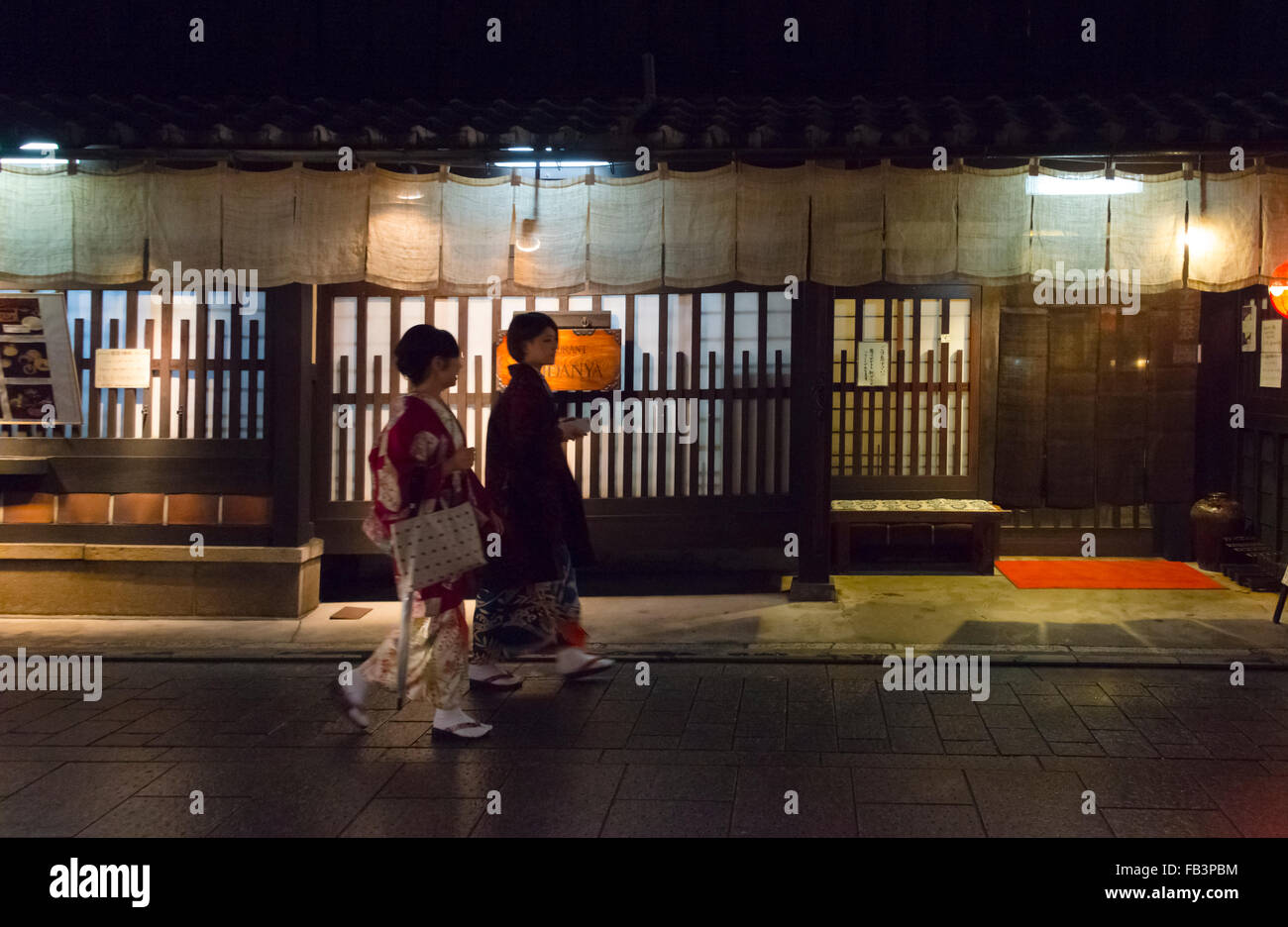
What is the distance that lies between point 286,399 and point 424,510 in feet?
13.1

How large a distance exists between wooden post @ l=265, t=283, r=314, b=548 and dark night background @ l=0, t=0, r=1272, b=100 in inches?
144

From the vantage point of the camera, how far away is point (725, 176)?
8.95 metres

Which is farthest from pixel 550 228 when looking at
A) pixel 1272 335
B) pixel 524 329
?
pixel 1272 335

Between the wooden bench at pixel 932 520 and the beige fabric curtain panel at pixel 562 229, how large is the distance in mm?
2983

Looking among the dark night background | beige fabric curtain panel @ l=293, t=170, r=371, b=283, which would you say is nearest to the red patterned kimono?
beige fabric curtain panel @ l=293, t=170, r=371, b=283

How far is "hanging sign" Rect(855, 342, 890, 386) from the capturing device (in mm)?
11508

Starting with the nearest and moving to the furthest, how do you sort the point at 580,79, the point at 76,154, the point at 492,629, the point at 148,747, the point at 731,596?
the point at 148,747, the point at 492,629, the point at 76,154, the point at 731,596, the point at 580,79

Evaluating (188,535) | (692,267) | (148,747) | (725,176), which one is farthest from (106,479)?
(725,176)

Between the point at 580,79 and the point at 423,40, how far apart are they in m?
1.93

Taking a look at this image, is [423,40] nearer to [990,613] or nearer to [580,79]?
[580,79]

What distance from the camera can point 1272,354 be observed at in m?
10.2

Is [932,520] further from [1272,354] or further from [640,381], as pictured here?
[1272,354]

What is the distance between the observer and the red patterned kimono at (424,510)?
6.03 meters

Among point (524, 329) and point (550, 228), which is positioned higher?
point (550, 228)
